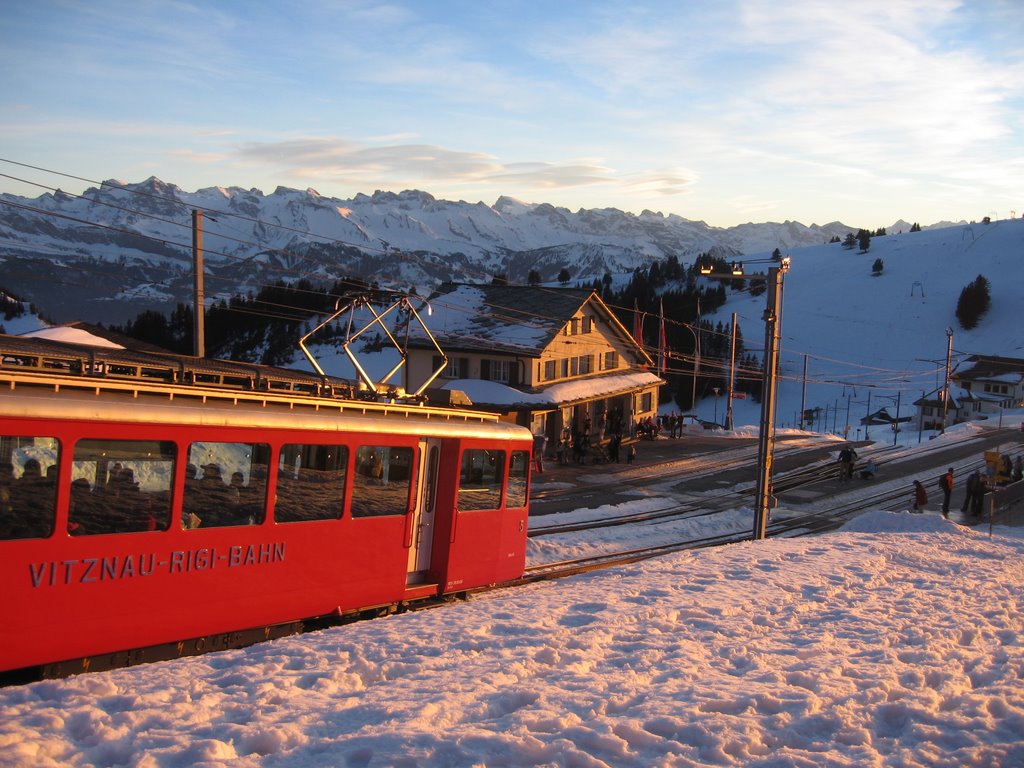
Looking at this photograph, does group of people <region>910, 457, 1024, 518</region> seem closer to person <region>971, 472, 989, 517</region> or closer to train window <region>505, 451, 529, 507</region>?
person <region>971, 472, 989, 517</region>

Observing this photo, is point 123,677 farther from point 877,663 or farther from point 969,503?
point 969,503

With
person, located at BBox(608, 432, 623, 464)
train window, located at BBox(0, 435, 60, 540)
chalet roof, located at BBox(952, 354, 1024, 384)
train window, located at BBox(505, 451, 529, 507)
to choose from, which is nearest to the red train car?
train window, located at BBox(0, 435, 60, 540)

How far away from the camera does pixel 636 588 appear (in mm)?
12859

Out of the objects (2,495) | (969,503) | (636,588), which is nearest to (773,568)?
(636,588)

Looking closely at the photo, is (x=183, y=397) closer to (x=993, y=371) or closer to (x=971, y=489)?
(x=971, y=489)

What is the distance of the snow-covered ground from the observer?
6258mm

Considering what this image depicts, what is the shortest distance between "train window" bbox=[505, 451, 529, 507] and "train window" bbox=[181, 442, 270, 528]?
5.68m

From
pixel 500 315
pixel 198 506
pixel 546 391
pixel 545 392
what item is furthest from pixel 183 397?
pixel 500 315

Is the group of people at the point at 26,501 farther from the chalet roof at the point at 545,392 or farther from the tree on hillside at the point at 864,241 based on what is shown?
the tree on hillside at the point at 864,241

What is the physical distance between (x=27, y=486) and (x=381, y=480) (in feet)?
16.1

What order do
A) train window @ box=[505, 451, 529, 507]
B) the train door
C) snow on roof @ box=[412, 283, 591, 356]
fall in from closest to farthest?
the train door, train window @ box=[505, 451, 529, 507], snow on roof @ box=[412, 283, 591, 356]

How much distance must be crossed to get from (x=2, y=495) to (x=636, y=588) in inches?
327

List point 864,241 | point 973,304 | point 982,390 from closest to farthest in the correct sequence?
1. point 982,390
2. point 973,304
3. point 864,241

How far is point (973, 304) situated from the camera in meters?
141
